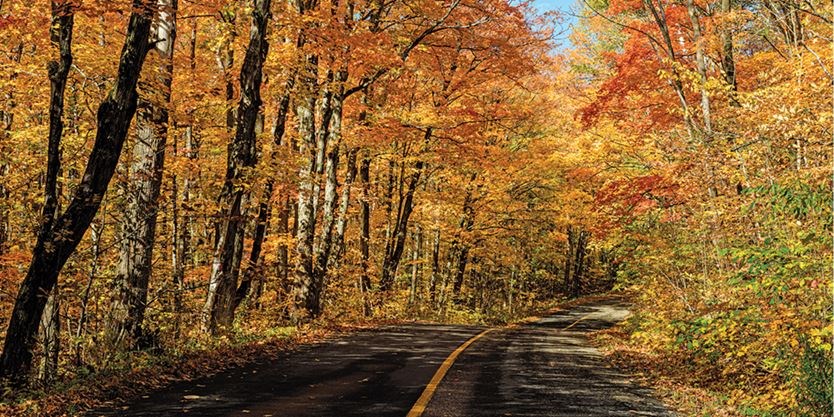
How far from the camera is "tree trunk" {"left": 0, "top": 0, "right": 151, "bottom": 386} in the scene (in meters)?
7.29

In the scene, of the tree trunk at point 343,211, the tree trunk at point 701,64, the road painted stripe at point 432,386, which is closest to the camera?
the road painted stripe at point 432,386

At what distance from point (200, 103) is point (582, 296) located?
129ft

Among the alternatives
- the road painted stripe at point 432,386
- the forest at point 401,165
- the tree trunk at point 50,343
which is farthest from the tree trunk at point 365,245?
the tree trunk at point 50,343

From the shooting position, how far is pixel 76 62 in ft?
40.1

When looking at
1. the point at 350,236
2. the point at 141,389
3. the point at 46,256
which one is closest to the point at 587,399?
the point at 141,389

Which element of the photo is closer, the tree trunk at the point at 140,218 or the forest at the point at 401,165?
the forest at the point at 401,165

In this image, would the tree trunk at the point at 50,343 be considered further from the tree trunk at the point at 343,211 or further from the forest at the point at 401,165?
the tree trunk at the point at 343,211

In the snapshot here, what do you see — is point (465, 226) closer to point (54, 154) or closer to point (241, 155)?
point (241, 155)

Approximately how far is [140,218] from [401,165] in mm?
15382

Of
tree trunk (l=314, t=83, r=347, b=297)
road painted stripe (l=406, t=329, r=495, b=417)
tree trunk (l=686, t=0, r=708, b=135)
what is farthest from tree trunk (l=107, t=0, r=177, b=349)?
tree trunk (l=686, t=0, r=708, b=135)

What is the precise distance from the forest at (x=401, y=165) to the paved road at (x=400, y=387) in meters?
1.19

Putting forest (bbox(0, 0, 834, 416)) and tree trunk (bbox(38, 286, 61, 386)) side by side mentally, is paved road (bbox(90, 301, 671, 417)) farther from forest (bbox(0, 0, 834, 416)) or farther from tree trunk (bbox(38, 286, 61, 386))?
tree trunk (bbox(38, 286, 61, 386))

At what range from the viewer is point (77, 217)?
751 centimetres

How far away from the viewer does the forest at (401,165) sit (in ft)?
25.1
